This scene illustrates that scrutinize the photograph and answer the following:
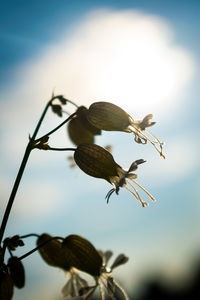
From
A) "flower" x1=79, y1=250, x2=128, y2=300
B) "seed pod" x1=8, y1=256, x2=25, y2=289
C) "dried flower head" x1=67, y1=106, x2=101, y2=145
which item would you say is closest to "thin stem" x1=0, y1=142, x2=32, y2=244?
"seed pod" x1=8, y1=256, x2=25, y2=289

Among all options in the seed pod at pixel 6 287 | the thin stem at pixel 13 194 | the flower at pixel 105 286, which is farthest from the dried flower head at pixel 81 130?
the seed pod at pixel 6 287

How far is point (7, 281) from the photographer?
146cm

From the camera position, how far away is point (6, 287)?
1468 millimetres

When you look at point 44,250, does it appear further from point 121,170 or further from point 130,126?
point 130,126

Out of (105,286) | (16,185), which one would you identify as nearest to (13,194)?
(16,185)

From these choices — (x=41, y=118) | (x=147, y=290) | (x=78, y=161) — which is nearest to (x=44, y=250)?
(x=78, y=161)

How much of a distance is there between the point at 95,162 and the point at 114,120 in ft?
0.86

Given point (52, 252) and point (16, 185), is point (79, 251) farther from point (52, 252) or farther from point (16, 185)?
point (16, 185)

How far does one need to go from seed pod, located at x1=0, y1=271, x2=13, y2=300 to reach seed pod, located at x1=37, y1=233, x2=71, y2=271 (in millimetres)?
345

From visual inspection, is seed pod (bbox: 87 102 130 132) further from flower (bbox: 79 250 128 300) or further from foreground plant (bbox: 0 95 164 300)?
flower (bbox: 79 250 128 300)

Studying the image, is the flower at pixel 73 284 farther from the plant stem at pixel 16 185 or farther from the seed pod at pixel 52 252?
the plant stem at pixel 16 185

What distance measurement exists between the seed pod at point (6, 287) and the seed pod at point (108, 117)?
865 millimetres

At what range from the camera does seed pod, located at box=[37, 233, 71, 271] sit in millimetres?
1804

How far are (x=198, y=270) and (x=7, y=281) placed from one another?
105ft
